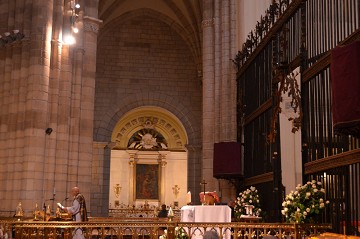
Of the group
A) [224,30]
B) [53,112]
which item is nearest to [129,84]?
[224,30]

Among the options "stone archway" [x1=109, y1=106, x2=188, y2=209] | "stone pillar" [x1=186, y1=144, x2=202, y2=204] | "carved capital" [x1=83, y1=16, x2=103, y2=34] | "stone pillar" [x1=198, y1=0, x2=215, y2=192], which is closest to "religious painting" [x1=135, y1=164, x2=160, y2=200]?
"stone archway" [x1=109, y1=106, x2=188, y2=209]

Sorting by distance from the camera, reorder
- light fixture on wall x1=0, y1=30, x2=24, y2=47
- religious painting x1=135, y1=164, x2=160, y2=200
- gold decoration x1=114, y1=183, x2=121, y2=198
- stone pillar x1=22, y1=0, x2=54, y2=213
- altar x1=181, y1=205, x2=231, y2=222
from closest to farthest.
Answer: altar x1=181, y1=205, x2=231, y2=222, light fixture on wall x1=0, y1=30, x2=24, y2=47, stone pillar x1=22, y1=0, x2=54, y2=213, gold decoration x1=114, y1=183, x2=121, y2=198, religious painting x1=135, y1=164, x2=160, y2=200

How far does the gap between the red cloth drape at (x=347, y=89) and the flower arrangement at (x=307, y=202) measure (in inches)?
81.5

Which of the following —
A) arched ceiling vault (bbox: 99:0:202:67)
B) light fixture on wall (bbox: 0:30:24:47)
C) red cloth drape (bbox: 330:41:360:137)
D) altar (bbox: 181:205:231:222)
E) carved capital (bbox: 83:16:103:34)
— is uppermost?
arched ceiling vault (bbox: 99:0:202:67)

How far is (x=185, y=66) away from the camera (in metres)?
27.8

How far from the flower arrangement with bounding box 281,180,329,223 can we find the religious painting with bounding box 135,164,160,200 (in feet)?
65.3

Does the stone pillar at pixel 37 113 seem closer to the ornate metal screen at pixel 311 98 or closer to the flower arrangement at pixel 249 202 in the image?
the flower arrangement at pixel 249 202

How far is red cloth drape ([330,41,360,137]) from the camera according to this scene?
21.1 feet

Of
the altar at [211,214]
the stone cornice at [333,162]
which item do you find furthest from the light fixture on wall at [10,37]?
the stone cornice at [333,162]

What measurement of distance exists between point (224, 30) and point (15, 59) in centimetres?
694

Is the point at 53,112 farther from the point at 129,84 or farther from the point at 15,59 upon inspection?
the point at 129,84

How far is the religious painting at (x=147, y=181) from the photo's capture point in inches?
1110

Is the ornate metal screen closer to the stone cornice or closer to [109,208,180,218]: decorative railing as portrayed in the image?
the stone cornice

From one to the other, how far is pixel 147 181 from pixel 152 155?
1.46m
